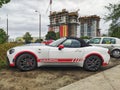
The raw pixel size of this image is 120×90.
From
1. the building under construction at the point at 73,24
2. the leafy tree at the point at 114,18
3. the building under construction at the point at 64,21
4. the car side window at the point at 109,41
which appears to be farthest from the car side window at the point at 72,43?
the building under construction at the point at 64,21

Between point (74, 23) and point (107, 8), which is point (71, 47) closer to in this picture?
point (107, 8)

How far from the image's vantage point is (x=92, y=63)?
8.21 m

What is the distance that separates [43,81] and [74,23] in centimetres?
11800

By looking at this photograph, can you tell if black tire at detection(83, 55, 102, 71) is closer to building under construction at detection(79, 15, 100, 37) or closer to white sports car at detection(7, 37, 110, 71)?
white sports car at detection(7, 37, 110, 71)

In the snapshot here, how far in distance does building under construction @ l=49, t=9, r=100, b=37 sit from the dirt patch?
109 meters

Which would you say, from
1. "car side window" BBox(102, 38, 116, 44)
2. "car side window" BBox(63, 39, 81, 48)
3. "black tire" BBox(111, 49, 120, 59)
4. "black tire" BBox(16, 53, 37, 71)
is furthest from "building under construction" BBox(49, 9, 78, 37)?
"black tire" BBox(16, 53, 37, 71)

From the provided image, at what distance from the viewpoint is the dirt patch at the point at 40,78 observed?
5893 millimetres

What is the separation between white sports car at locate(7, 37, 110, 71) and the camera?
7.62 metres

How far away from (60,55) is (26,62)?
4.18ft

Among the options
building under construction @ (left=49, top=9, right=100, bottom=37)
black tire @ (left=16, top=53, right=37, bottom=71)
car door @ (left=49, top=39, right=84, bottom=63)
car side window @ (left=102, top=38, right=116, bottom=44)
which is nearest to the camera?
black tire @ (left=16, top=53, right=37, bottom=71)

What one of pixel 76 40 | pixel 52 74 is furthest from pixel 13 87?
pixel 76 40

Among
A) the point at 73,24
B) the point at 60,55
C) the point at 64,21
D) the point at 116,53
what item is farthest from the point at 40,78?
the point at 73,24

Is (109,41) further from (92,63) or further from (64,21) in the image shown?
(64,21)

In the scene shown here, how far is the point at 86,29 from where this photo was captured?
124312 mm
